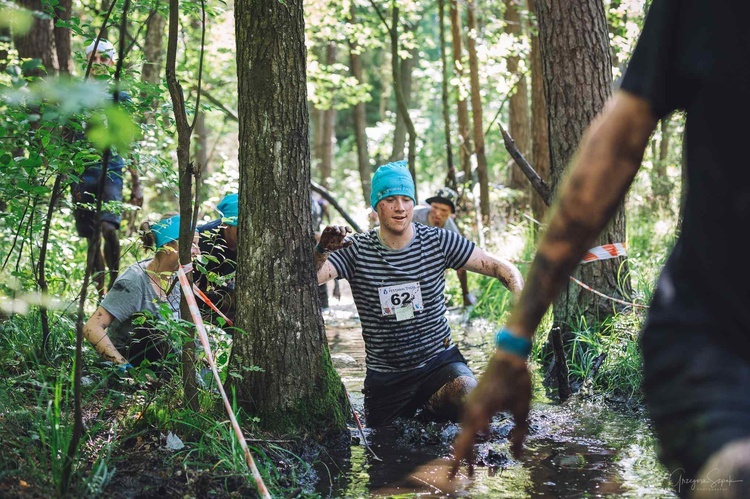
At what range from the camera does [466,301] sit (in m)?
12.4

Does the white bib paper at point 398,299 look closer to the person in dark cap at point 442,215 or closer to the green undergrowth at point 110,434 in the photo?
the green undergrowth at point 110,434

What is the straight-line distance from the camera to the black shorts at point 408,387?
6000 mm

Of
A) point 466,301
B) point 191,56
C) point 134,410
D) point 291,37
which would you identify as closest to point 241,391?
point 134,410

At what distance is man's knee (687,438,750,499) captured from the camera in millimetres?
1419

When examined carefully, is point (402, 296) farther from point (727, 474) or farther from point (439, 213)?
point (439, 213)

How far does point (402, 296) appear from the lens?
19.7 ft

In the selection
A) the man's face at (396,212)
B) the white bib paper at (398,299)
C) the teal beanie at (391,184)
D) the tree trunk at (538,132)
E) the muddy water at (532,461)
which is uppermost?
the tree trunk at (538,132)

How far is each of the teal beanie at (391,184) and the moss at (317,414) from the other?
143 cm

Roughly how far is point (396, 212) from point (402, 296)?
594 mm

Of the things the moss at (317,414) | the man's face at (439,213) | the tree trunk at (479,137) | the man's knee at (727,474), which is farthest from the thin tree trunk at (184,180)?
the tree trunk at (479,137)

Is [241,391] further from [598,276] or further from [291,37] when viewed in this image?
[598,276]

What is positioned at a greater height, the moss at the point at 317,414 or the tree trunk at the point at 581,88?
the tree trunk at the point at 581,88

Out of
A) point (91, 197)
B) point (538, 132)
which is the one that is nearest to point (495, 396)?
point (91, 197)

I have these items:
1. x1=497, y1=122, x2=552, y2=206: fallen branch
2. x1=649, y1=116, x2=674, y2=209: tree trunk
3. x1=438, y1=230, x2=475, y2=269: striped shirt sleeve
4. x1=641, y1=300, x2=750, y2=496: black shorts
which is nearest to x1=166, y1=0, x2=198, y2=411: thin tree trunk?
x1=438, y1=230, x2=475, y2=269: striped shirt sleeve
